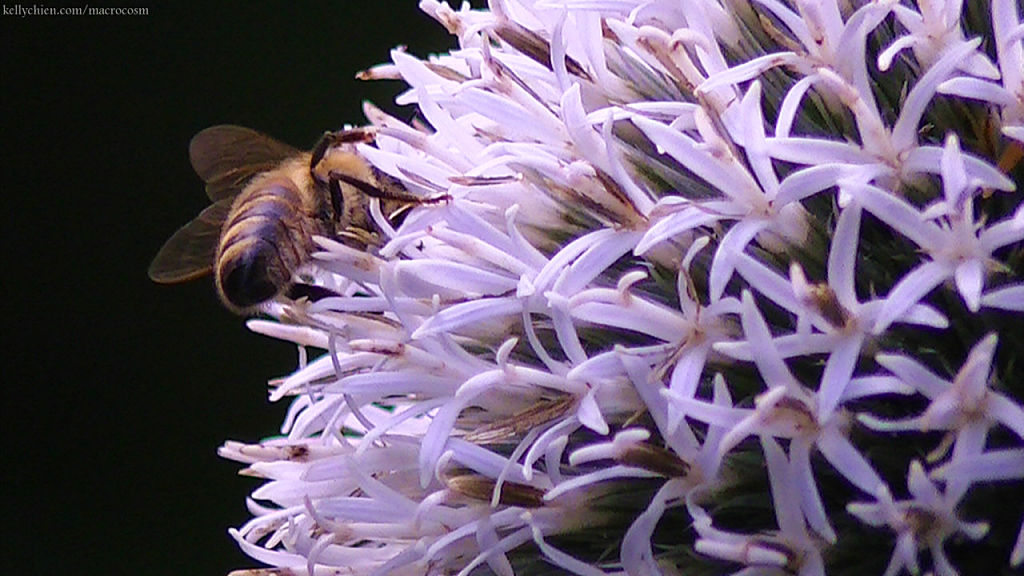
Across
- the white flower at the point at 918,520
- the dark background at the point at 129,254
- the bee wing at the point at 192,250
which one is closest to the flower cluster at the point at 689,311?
the white flower at the point at 918,520

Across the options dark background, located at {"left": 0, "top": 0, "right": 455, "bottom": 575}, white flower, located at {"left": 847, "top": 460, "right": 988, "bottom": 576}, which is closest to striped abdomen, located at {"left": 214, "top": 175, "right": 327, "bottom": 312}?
white flower, located at {"left": 847, "top": 460, "right": 988, "bottom": 576}

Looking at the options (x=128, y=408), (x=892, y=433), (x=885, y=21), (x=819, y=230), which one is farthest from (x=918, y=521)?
(x=128, y=408)

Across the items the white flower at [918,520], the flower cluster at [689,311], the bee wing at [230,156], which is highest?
the bee wing at [230,156]

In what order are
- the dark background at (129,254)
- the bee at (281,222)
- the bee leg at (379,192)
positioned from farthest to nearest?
the dark background at (129,254) < the bee at (281,222) < the bee leg at (379,192)

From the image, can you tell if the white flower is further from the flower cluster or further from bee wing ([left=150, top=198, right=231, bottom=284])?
bee wing ([left=150, top=198, right=231, bottom=284])

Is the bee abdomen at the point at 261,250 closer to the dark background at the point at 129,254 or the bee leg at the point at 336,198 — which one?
the bee leg at the point at 336,198

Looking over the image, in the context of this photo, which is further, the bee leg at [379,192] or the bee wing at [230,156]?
the bee wing at [230,156]
